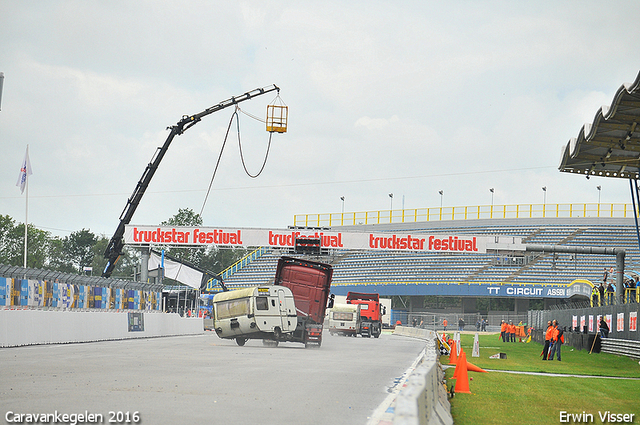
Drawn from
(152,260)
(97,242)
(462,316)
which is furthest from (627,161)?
(97,242)

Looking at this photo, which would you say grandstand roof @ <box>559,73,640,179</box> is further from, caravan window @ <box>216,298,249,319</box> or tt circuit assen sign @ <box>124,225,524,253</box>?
tt circuit assen sign @ <box>124,225,524,253</box>

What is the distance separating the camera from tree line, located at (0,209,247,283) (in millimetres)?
104938

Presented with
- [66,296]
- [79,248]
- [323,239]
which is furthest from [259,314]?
[79,248]

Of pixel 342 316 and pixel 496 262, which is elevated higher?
pixel 496 262

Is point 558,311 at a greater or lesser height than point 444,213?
lesser

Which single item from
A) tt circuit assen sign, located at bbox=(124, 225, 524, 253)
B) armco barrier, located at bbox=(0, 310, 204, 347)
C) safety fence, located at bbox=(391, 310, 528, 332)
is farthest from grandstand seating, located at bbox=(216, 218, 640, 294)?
armco barrier, located at bbox=(0, 310, 204, 347)

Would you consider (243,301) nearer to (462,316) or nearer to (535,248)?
(535,248)

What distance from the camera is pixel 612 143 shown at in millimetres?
26312

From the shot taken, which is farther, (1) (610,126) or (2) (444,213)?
(2) (444,213)

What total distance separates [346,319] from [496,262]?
68.1ft

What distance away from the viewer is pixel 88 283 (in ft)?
102

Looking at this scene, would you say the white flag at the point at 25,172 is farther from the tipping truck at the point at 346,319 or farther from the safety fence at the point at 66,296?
the tipping truck at the point at 346,319

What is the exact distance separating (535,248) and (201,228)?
21.5 meters

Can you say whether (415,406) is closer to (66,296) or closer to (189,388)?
(189,388)
